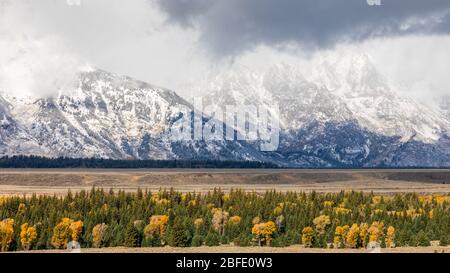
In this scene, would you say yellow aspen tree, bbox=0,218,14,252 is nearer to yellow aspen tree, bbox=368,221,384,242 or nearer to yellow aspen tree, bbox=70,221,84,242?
yellow aspen tree, bbox=70,221,84,242

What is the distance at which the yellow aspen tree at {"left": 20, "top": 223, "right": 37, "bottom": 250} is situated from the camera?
175375 mm

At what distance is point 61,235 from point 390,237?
250ft

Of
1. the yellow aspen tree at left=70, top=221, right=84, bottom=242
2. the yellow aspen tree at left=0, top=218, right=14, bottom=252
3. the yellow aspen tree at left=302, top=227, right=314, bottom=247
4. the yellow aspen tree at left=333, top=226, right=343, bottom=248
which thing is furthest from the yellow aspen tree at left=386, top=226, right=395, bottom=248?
the yellow aspen tree at left=0, top=218, right=14, bottom=252

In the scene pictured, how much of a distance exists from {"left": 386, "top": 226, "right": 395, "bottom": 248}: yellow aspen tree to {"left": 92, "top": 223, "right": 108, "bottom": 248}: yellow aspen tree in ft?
213

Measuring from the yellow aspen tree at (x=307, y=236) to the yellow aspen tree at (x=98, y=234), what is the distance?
154ft

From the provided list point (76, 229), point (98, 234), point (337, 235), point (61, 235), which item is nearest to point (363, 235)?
point (337, 235)

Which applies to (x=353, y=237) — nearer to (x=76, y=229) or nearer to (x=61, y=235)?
(x=76, y=229)
